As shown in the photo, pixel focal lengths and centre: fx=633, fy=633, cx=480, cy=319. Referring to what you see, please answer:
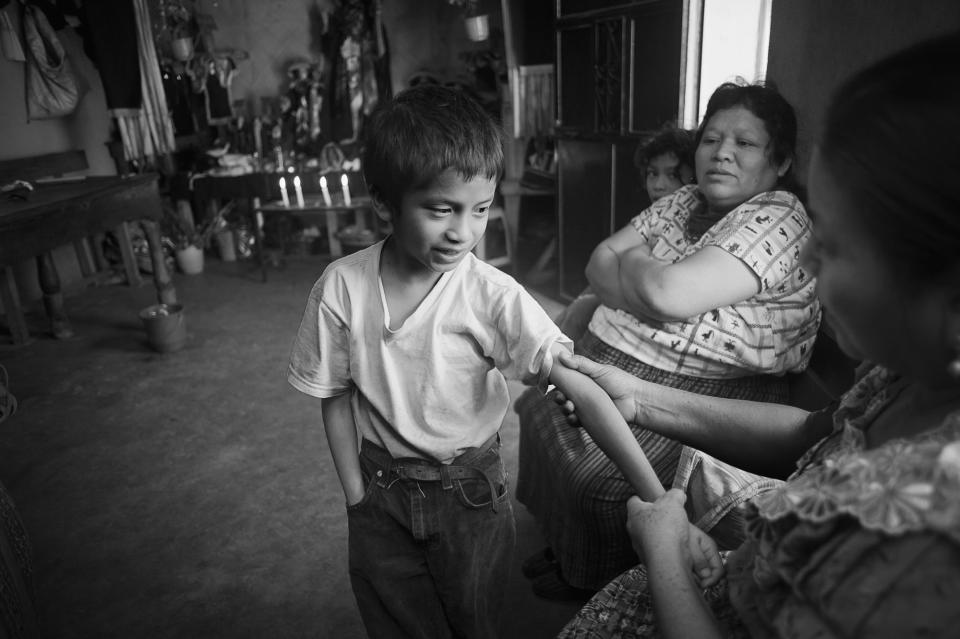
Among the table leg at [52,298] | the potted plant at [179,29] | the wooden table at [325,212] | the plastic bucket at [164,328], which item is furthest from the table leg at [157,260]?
the potted plant at [179,29]

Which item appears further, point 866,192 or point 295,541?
point 295,541

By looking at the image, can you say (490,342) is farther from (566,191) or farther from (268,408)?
(566,191)

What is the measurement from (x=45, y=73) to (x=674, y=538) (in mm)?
6320

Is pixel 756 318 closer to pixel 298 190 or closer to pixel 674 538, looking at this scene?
pixel 674 538

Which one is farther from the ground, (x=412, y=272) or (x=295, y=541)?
(x=412, y=272)

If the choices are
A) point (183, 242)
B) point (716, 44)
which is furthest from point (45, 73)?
point (716, 44)

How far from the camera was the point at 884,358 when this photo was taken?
675 mm

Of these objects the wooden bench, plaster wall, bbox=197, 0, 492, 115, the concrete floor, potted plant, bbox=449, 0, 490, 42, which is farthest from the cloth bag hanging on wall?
potted plant, bbox=449, 0, 490, 42

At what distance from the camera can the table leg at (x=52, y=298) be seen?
4.43m

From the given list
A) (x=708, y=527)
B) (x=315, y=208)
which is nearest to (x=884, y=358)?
(x=708, y=527)

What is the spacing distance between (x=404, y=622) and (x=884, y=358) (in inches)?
43.2

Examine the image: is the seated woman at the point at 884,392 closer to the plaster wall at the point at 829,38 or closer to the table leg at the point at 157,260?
the plaster wall at the point at 829,38

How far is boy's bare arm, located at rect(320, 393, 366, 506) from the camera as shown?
134 cm

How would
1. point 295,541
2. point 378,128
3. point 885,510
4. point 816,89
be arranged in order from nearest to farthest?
point 885,510
point 378,128
point 816,89
point 295,541
